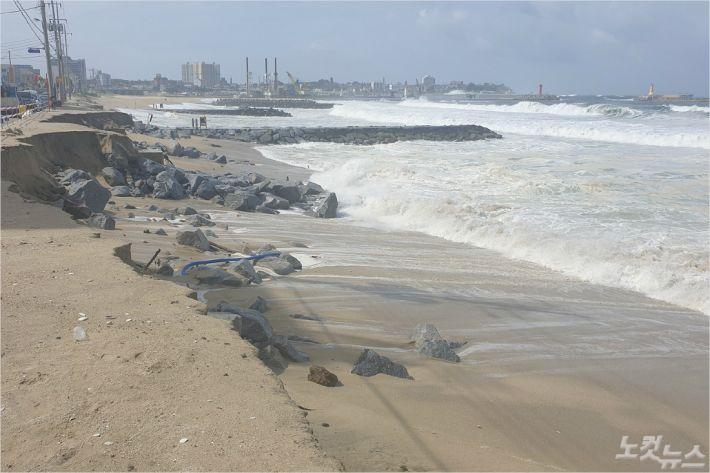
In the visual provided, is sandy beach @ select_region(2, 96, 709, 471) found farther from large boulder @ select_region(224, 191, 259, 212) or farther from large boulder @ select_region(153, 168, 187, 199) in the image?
large boulder @ select_region(153, 168, 187, 199)

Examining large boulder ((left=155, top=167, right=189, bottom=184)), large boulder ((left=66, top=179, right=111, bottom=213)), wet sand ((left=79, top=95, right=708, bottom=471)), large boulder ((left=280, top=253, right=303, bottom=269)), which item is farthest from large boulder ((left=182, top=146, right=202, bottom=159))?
large boulder ((left=280, top=253, right=303, bottom=269))

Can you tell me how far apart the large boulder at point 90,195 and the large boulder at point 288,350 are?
6.64 m

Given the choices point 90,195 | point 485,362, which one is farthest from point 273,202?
point 485,362

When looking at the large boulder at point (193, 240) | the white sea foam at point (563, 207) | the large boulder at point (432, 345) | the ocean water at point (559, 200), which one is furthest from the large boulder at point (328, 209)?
the large boulder at point (432, 345)

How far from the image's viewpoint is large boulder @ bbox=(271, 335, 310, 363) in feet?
18.5

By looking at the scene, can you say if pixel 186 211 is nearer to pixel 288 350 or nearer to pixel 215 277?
pixel 215 277

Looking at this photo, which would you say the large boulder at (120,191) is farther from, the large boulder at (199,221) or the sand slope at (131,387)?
the sand slope at (131,387)

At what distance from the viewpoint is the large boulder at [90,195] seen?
1102cm

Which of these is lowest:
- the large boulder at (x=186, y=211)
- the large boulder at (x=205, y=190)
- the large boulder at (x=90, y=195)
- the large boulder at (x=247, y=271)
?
the large boulder at (x=247, y=271)

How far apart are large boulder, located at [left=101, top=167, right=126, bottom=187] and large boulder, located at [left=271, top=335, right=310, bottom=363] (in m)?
11.7

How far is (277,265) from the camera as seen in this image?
891 cm

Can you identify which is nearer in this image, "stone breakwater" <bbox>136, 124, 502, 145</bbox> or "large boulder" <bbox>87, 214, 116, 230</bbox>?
"large boulder" <bbox>87, 214, 116, 230</bbox>

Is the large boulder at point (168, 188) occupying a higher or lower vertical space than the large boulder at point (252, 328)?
higher

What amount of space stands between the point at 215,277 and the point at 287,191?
29.9ft
